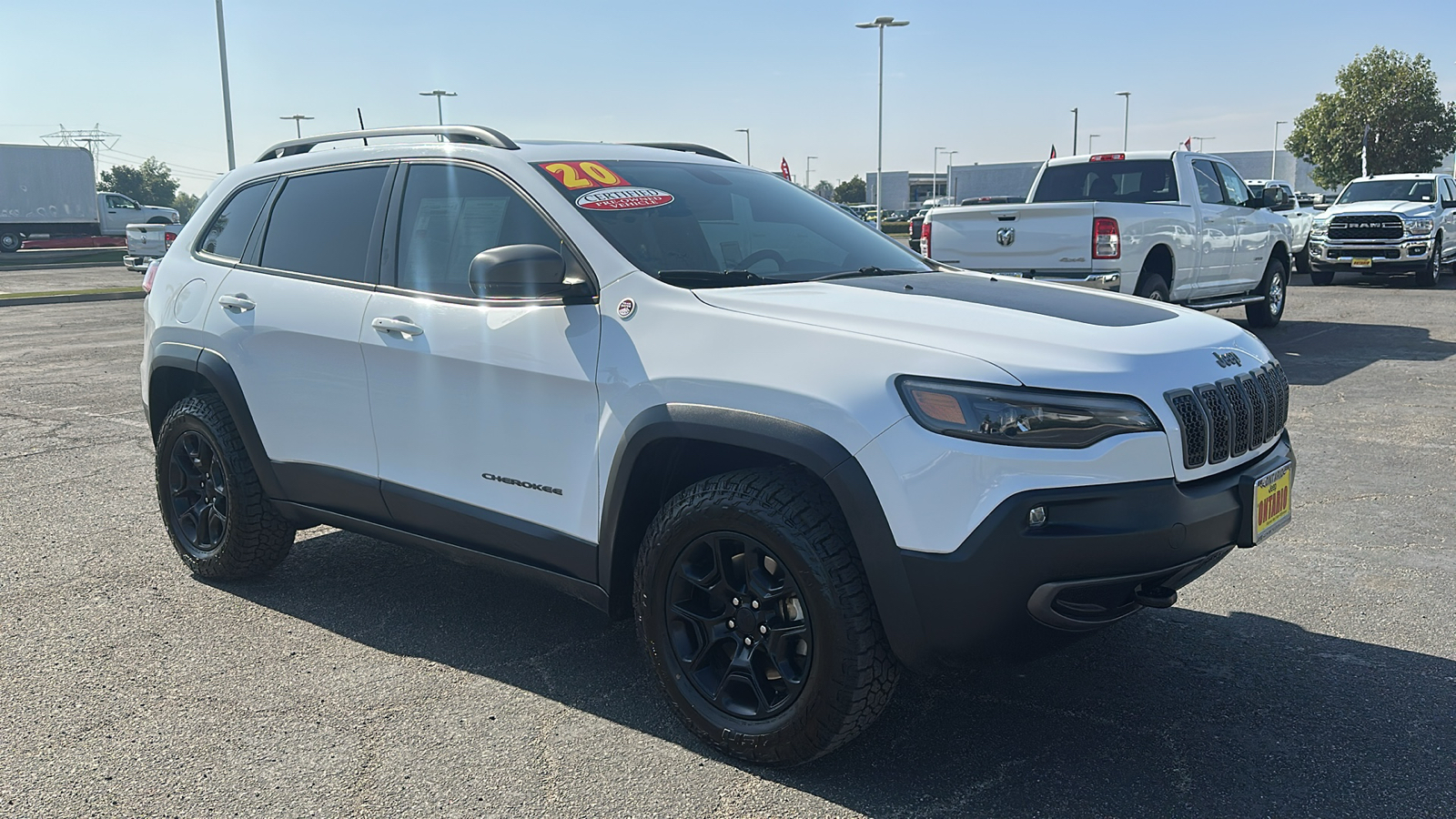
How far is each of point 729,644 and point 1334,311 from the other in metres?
14.8

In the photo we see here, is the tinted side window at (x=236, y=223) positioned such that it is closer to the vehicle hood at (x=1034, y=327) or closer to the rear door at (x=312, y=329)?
the rear door at (x=312, y=329)

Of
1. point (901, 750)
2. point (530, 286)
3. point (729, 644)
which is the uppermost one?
point (530, 286)

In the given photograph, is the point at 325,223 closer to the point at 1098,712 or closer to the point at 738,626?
the point at 738,626

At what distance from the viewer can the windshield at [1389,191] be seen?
1948 centimetres

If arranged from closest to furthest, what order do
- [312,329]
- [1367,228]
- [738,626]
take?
1. [738,626]
2. [312,329]
3. [1367,228]

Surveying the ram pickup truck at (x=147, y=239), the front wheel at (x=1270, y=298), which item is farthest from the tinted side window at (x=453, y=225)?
the ram pickup truck at (x=147, y=239)

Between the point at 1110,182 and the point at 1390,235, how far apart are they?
9143mm

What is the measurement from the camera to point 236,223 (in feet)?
15.7

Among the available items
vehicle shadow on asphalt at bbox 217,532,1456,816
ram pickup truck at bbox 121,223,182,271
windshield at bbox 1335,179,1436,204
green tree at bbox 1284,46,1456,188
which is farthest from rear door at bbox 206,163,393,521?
green tree at bbox 1284,46,1456,188

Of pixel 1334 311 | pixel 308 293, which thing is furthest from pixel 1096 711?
pixel 1334 311

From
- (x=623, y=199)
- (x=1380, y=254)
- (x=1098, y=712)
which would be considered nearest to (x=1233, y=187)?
(x=1380, y=254)

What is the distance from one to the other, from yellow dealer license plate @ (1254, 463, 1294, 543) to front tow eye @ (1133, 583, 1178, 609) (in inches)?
14.5

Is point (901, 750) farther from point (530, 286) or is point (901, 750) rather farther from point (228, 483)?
point (228, 483)

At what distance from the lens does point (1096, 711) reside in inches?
136
